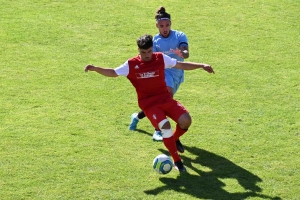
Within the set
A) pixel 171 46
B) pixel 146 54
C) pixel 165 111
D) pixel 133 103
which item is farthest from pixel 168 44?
pixel 133 103

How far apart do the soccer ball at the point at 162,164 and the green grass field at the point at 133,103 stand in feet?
0.50

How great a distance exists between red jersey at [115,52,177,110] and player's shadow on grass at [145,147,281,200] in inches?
45.5

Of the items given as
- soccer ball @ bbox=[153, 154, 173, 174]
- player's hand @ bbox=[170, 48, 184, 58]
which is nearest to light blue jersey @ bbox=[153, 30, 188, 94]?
player's hand @ bbox=[170, 48, 184, 58]

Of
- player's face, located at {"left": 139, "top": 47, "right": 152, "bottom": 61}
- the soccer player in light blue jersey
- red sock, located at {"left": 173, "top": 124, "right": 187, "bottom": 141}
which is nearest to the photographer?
player's face, located at {"left": 139, "top": 47, "right": 152, "bottom": 61}

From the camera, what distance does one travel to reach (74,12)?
16.6m

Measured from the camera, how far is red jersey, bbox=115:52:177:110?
9773 mm

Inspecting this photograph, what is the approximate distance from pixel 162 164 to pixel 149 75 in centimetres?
137

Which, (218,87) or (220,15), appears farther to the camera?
(220,15)

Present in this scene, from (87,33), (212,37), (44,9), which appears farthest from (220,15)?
(44,9)

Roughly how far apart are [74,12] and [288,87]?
248 inches

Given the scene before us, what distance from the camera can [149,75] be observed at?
9.81 m

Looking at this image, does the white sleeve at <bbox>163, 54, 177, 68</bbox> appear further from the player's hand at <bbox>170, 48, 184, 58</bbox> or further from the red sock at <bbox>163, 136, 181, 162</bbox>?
the red sock at <bbox>163, 136, 181, 162</bbox>

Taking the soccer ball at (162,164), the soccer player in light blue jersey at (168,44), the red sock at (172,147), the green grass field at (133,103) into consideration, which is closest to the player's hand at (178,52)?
the soccer player in light blue jersey at (168,44)

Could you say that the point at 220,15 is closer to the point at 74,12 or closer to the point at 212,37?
the point at 212,37
